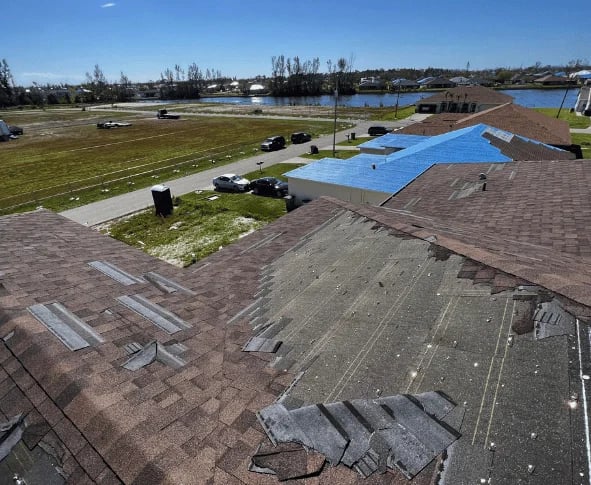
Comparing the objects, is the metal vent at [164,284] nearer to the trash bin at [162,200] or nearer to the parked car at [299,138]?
the trash bin at [162,200]

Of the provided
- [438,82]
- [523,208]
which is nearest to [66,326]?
[523,208]

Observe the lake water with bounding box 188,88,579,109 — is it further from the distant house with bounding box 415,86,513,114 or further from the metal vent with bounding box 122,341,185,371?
the metal vent with bounding box 122,341,185,371

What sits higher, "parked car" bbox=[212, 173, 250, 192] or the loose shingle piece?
the loose shingle piece

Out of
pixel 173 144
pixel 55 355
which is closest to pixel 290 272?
pixel 55 355

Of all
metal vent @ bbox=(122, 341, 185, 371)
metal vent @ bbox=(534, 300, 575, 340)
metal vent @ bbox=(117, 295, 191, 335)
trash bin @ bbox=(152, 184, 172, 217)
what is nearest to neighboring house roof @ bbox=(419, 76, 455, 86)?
trash bin @ bbox=(152, 184, 172, 217)

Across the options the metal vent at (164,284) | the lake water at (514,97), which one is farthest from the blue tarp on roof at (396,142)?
the lake water at (514,97)

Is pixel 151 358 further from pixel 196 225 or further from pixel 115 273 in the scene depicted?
pixel 196 225
